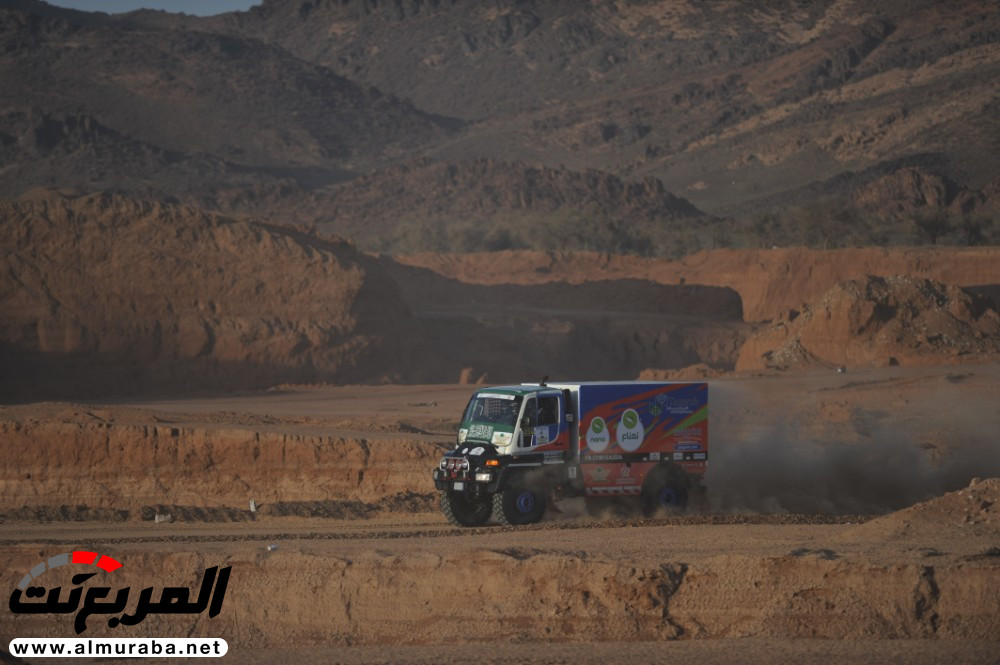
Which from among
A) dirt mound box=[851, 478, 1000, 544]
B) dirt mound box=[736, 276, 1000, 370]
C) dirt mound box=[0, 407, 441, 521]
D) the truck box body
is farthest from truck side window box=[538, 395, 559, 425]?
dirt mound box=[736, 276, 1000, 370]

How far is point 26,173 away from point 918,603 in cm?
11502

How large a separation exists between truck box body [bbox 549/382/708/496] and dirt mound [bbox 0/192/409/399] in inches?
903

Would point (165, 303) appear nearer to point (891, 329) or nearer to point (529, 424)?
point (891, 329)

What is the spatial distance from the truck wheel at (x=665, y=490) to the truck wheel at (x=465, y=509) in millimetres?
2369

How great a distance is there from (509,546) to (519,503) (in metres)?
3.61

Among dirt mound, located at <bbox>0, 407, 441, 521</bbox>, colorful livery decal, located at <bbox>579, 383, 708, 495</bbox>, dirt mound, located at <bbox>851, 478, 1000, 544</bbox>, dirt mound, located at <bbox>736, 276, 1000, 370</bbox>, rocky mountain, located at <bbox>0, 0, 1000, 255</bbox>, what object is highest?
rocky mountain, located at <bbox>0, 0, 1000, 255</bbox>

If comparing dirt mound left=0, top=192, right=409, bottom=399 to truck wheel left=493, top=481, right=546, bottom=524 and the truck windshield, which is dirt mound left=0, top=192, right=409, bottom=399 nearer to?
the truck windshield

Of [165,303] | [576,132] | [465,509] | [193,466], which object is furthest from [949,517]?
[576,132]

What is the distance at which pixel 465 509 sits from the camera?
2038cm

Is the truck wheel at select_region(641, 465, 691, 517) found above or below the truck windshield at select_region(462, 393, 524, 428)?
below

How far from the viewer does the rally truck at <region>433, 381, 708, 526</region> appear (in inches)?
777

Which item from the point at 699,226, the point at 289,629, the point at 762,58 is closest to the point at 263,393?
the point at 289,629

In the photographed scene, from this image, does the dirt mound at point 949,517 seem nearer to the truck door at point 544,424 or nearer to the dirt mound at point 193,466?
the truck door at point 544,424

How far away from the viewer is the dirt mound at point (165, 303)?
4025cm
